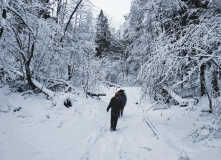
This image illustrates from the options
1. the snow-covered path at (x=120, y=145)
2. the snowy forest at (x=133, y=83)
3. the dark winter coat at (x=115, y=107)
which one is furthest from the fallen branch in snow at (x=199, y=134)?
the dark winter coat at (x=115, y=107)

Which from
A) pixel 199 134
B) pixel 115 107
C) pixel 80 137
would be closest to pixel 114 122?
pixel 115 107

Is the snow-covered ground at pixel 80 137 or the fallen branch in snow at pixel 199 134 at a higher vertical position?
the fallen branch in snow at pixel 199 134

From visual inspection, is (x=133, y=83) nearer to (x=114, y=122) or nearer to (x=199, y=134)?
(x=114, y=122)

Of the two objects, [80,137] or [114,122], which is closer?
[80,137]

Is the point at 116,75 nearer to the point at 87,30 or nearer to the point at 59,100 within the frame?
the point at 87,30

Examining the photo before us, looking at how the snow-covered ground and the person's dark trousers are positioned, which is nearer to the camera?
the snow-covered ground

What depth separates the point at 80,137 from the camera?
4469mm

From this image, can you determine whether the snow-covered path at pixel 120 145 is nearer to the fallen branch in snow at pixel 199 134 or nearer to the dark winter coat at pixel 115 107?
the dark winter coat at pixel 115 107

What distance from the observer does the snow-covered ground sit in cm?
336

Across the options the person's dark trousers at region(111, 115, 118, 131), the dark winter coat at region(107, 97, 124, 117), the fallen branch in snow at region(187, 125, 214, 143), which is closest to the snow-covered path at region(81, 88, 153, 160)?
the person's dark trousers at region(111, 115, 118, 131)

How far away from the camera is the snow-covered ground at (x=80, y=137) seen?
11.0ft

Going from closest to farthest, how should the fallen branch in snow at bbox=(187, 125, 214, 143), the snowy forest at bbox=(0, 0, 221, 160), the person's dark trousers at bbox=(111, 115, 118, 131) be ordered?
the snowy forest at bbox=(0, 0, 221, 160), the fallen branch in snow at bbox=(187, 125, 214, 143), the person's dark trousers at bbox=(111, 115, 118, 131)

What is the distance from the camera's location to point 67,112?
6.21 m

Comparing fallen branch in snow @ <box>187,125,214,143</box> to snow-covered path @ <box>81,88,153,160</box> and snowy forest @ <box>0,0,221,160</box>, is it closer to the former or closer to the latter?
snowy forest @ <box>0,0,221,160</box>
